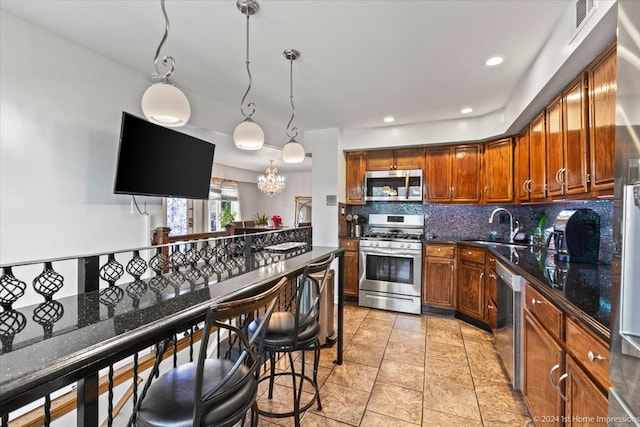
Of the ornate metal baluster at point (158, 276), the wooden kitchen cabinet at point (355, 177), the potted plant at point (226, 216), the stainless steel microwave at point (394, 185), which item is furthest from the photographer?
the potted plant at point (226, 216)

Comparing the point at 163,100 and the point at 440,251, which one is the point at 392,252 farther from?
the point at 163,100

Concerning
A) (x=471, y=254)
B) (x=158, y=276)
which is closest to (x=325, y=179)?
(x=471, y=254)

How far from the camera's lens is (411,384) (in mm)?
2285

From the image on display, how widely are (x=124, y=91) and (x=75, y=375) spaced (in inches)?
102

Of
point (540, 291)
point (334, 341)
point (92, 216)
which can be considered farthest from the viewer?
point (334, 341)

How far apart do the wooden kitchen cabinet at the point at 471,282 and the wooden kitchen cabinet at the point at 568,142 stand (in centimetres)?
121

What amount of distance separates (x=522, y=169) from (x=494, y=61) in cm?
137

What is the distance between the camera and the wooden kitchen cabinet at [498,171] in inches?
136

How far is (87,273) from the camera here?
4.36ft

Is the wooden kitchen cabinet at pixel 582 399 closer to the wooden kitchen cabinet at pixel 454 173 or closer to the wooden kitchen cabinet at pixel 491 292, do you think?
the wooden kitchen cabinet at pixel 491 292

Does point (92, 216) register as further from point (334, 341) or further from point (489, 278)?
point (489, 278)

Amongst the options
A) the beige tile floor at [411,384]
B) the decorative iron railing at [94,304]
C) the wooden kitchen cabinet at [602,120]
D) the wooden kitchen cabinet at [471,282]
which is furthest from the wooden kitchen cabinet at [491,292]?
the decorative iron railing at [94,304]

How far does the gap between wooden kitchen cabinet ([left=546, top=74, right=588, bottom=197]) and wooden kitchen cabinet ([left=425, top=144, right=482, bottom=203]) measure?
136cm

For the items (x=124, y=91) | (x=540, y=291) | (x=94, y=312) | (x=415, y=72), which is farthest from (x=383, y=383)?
(x=124, y=91)
